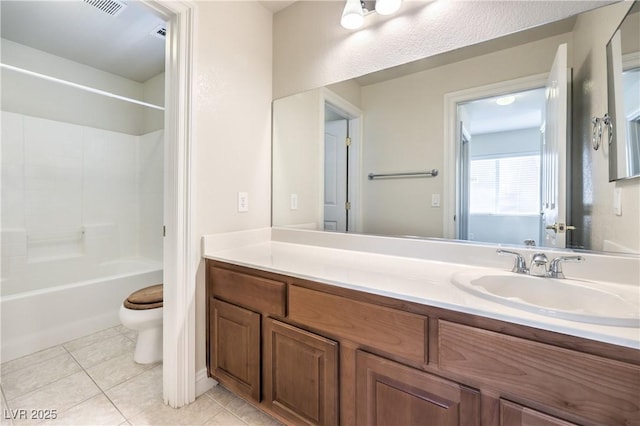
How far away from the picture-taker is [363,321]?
3.24ft

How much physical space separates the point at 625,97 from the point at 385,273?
40.6 inches

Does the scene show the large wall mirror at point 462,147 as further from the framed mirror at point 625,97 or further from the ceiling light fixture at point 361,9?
the ceiling light fixture at point 361,9

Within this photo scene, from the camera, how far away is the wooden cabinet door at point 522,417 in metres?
0.70

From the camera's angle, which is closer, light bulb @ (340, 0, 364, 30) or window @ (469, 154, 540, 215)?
window @ (469, 154, 540, 215)

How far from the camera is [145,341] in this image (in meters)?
1.87

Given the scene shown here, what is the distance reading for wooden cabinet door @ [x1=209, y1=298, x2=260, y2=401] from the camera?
4.34 ft

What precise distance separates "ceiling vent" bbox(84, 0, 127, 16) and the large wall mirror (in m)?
1.30

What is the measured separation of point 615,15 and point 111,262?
3.97 meters

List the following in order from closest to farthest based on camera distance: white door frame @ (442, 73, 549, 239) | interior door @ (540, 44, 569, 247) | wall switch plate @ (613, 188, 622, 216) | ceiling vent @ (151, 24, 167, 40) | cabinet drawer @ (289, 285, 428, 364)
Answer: cabinet drawer @ (289, 285, 428, 364), wall switch plate @ (613, 188, 622, 216), interior door @ (540, 44, 569, 247), white door frame @ (442, 73, 549, 239), ceiling vent @ (151, 24, 167, 40)

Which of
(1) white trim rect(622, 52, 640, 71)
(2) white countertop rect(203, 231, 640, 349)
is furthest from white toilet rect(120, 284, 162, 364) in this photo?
(1) white trim rect(622, 52, 640, 71)

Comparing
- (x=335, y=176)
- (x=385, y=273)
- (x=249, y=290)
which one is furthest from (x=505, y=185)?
(x=249, y=290)

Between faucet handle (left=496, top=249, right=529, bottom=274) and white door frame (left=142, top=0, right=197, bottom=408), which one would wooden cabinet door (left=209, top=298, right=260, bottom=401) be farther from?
faucet handle (left=496, top=249, right=529, bottom=274)

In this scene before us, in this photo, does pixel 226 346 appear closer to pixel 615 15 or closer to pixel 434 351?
Result: pixel 434 351

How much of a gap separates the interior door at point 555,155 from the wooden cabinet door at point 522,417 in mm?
707
